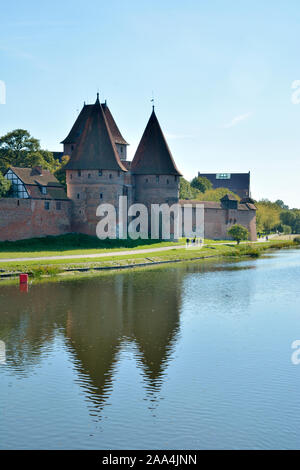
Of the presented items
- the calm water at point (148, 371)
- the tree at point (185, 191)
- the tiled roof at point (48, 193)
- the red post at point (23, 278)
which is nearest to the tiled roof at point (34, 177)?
the tiled roof at point (48, 193)

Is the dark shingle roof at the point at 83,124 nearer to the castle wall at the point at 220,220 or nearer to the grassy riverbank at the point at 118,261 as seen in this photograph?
the grassy riverbank at the point at 118,261

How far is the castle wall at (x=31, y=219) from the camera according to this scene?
42531 mm

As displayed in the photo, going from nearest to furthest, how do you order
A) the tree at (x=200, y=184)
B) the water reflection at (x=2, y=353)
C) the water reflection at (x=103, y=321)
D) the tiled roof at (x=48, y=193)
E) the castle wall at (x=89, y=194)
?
the water reflection at (x=103, y=321), the water reflection at (x=2, y=353), the tiled roof at (x=48, y=193), the castle wall at (x=89, y=194), the tree at (x=200, y=184)

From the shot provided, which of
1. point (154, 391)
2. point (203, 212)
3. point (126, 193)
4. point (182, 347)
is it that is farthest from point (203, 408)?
point (203, 212)

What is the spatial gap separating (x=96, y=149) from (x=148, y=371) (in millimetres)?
37041

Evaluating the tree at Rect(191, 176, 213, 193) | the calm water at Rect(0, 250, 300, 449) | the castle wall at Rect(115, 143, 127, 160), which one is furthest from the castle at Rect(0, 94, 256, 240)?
the tree at Rect(191, 176, 213, 193)

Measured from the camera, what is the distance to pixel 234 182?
124875 millimetres

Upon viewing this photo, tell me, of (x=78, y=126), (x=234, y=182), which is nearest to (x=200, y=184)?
(x=234, y=182)

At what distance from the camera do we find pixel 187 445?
976cm

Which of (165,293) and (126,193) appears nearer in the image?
Answer: (165,293)

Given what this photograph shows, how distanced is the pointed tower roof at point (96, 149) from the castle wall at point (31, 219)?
3.87m

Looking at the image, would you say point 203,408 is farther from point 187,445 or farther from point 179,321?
point 179,321

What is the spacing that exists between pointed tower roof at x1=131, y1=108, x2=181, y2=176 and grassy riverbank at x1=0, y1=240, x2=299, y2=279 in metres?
7.45
